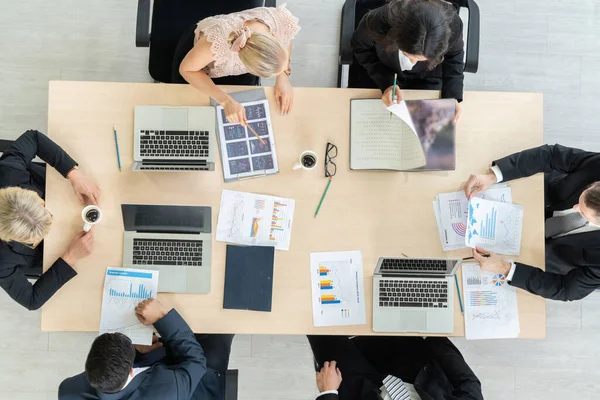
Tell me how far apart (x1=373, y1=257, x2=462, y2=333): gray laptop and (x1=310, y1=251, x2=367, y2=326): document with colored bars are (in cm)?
7

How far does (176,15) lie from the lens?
2301mm

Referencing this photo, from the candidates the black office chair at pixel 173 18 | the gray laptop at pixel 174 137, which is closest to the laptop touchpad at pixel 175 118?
the gray laptop at pixel 174 137

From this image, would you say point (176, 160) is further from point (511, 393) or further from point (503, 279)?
point (511, 393)

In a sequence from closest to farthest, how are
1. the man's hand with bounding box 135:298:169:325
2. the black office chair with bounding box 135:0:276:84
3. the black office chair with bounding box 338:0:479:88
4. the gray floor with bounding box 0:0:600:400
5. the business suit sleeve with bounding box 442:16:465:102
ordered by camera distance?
the man's hand with bounding box 135:298:169:325, the business suit sleeve with bounding box 442:16:465:102, the black office chair with bounding box 338:0:479:88, the black office chair with bounding box 135:0:276:84, the gray floor with bounding box 0:0:600:400

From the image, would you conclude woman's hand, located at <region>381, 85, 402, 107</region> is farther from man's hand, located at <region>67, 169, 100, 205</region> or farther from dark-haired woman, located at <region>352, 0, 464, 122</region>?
man's hand, located at <region>67, 169, 100, 205</region>

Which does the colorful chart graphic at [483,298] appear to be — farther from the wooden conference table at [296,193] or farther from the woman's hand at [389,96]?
the woman's hand at [389,96]

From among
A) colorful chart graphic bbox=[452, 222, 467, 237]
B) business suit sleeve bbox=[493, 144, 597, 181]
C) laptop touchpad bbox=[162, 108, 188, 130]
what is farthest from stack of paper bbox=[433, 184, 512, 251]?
laptop touchpad bbox=[162, 108, 188, 130]

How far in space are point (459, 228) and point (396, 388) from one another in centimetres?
71

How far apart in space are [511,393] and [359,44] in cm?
204

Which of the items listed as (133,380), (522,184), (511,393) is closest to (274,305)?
(133,380)

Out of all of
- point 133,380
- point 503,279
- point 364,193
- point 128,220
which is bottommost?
point 133,380

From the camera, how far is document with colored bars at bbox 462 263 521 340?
6.48 ft

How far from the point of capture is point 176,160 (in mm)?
1977

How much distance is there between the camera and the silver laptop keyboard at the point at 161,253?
6.37 ft
